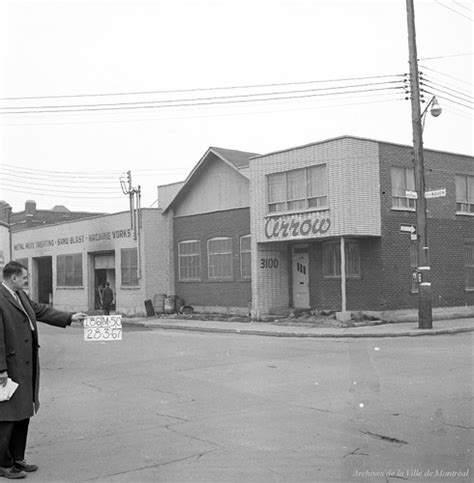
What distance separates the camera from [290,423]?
7.57 meters

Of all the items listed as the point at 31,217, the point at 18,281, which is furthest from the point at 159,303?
the point at 18,281

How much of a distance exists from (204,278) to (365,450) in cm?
2215

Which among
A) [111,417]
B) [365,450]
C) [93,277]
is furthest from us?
[93,277]

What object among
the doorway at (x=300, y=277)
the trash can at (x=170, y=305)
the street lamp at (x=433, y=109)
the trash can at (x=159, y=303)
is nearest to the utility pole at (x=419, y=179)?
the street lamp at (x=433, y=109)

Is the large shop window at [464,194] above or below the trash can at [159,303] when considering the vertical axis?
above

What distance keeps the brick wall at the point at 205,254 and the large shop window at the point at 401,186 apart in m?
6.14

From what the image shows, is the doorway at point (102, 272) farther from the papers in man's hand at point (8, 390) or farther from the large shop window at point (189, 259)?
the papers in man's hand at point (8, 390)

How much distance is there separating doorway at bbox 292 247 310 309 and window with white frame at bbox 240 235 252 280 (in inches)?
75.1

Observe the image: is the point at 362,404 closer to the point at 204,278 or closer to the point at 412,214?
the point at 412,214

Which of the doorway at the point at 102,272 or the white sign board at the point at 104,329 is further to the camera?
the doorway at the point at 102,272

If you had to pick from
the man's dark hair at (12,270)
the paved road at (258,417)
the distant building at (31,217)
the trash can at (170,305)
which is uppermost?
the distant building at (31,217)

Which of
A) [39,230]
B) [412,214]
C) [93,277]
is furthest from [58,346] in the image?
[39,230]

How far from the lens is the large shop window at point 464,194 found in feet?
81.3

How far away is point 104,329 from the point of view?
7188mm
